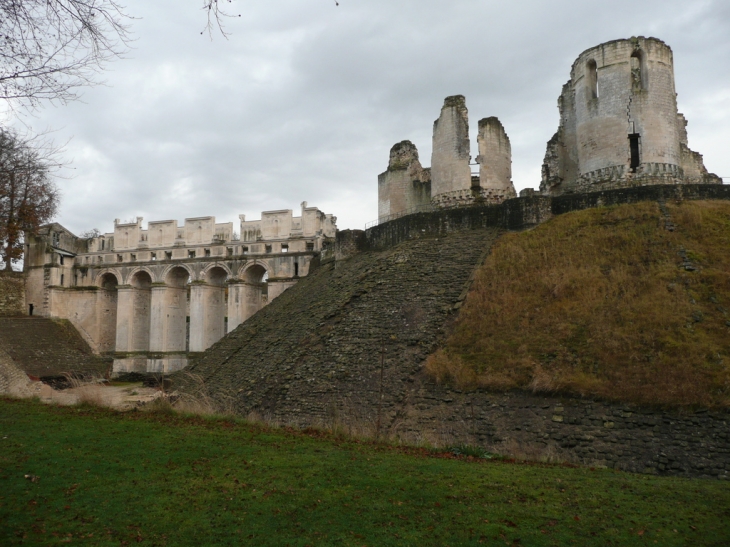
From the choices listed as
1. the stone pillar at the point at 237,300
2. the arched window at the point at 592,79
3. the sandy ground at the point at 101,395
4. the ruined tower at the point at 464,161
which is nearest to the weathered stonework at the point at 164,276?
the stone pillar at the point at 237,300

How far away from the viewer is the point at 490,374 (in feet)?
45.4

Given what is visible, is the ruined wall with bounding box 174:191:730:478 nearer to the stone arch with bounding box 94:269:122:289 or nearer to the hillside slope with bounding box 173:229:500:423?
the hillside slope with bounding box 173:229:500:423

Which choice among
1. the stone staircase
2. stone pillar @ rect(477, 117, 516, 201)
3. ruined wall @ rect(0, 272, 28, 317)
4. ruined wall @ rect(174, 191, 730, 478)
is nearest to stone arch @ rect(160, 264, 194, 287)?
the stone staircase

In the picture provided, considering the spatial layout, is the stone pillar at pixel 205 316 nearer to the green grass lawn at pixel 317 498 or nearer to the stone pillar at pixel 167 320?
the stone pillar at pixel 167 320

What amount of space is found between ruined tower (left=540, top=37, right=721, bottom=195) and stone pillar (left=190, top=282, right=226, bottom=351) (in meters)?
22.5

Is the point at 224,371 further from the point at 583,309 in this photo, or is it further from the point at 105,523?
the point at 105,523

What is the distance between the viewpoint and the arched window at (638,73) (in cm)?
2307

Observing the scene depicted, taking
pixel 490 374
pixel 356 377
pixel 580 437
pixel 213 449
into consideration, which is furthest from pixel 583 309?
pixel 213 449

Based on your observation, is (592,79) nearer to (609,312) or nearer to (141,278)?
(609,312)

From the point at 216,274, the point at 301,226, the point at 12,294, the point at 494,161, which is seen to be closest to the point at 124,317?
the point at 216,274

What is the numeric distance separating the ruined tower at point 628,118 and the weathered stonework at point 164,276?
15.6 metres

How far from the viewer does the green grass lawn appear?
22.1 feet

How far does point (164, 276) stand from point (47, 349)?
7.80 metres

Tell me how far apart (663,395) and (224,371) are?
48.2ft
